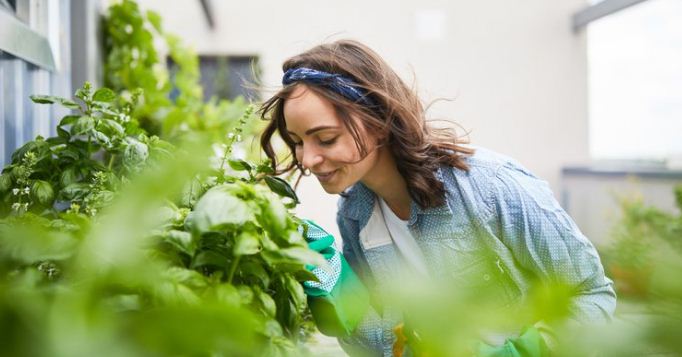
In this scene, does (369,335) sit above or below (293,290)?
below

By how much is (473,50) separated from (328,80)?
6198 millimetres

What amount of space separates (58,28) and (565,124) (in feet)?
20.7

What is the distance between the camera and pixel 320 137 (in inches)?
58.2

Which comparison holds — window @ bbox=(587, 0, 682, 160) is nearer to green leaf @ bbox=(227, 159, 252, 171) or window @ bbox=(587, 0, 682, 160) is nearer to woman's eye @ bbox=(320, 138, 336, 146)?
woman's eye @ bbox=(320, 138, 336, 146)

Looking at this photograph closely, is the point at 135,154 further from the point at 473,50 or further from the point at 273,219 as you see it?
the point at 473,50

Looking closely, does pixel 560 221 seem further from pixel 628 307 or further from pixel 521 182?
pixel 628 307

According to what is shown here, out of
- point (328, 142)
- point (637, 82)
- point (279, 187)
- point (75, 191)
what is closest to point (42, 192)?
point (75, 191)

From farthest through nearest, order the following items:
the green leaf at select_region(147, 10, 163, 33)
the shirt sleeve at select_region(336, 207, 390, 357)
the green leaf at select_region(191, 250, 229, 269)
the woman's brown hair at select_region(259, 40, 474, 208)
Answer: the green leaf at select_region(147, 10, 163, 33)
the woman's brown hair at select_region(259, 40, 474, 208)
the shirt sleeve at select_region(336, 207, 390, 357)
the green leaf at select_region(191, 250, 229, 269)

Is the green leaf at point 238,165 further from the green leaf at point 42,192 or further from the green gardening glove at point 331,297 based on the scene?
the green leaf at point 42,192

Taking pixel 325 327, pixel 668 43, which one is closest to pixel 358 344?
pixel 325 327

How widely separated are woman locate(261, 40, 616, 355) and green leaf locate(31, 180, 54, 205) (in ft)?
1.59

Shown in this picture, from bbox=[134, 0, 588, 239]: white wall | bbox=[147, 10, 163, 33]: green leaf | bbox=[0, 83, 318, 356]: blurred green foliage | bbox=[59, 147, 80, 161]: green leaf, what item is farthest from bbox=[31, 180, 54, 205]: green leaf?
bbox=[134, 0, 588, 239]: white wall

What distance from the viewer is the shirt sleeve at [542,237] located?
1500 mm

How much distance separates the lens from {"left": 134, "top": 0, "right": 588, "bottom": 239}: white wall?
23.2 feet
